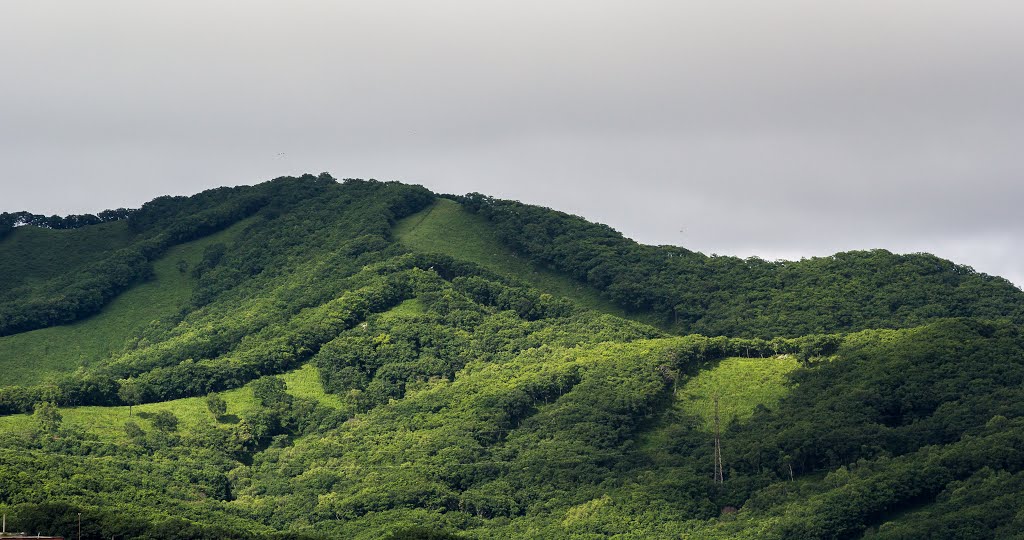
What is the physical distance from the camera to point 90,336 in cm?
18838

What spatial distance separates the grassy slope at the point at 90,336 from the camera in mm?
180750

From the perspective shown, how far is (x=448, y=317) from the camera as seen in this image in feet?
575

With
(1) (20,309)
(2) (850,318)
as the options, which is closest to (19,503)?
(1) (20,309)

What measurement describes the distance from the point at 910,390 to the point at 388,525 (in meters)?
43.1

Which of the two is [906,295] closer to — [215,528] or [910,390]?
[910,390]

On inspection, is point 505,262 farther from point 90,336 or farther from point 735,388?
point 735,388

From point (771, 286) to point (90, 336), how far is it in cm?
6915

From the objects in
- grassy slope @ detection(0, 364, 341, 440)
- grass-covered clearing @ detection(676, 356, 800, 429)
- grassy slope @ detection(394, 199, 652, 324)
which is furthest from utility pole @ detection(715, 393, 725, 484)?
grassy slope @ detection(394, 199, 652, 324)

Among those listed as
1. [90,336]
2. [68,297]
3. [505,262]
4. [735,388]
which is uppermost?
[505,262]

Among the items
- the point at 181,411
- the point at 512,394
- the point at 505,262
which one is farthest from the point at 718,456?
the point at 505,262

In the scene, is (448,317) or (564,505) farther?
(448,317)

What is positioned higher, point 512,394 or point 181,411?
point 512,394

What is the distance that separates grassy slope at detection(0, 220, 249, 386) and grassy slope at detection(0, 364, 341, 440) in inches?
888

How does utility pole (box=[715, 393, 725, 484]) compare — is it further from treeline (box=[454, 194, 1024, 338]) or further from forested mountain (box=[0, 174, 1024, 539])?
treeline (box=[454, 194, 1024, 338])
